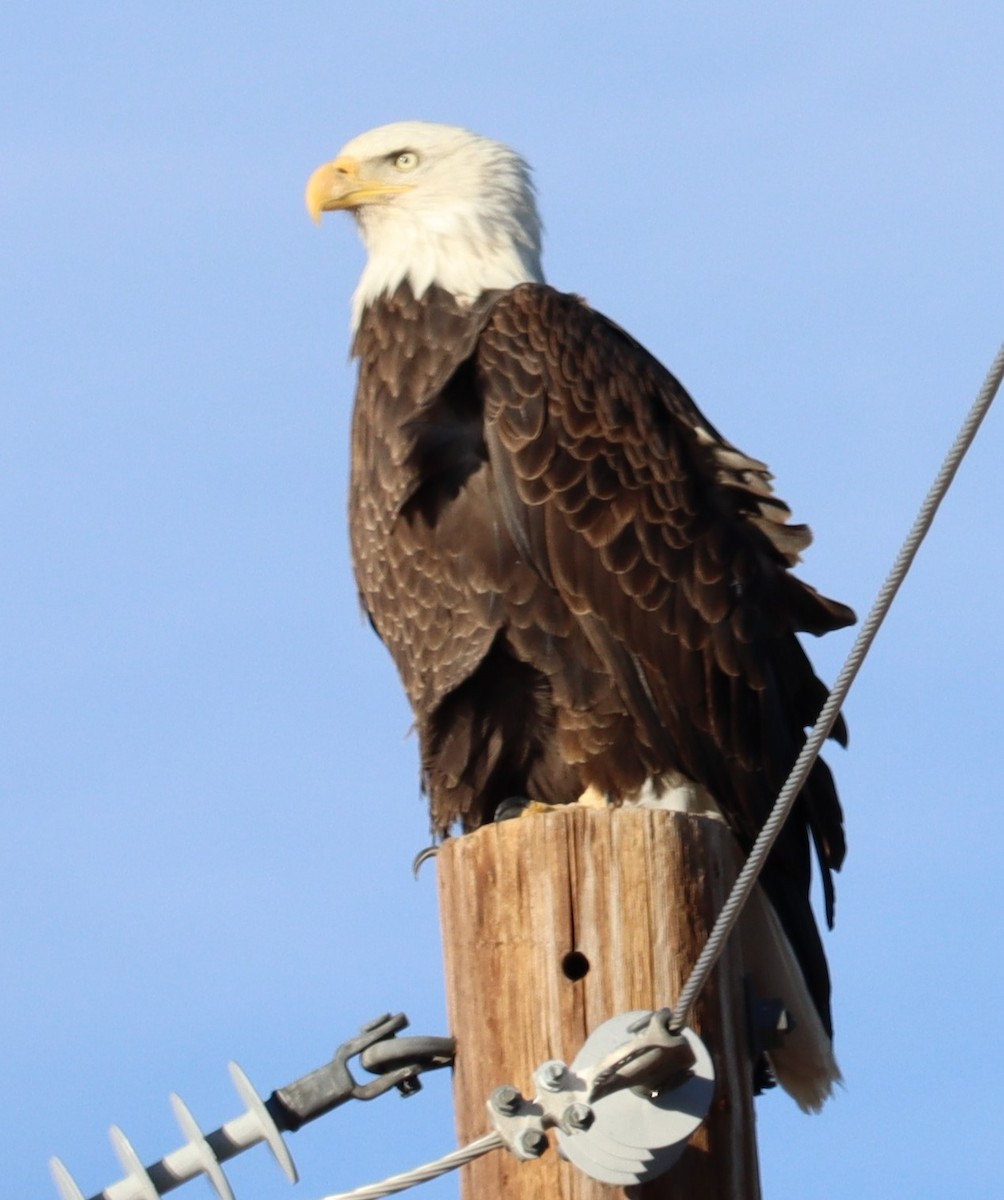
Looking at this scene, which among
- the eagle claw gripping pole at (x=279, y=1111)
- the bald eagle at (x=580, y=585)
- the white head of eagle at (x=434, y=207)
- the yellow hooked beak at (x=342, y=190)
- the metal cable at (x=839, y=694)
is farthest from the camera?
the yellow hooked beak at (x=342, y=190)

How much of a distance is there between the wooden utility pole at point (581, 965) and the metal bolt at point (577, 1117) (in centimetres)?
11

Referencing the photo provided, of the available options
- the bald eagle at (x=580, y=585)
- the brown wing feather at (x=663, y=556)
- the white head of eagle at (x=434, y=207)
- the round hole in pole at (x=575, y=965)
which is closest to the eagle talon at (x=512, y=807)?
the bald eagle at (x=580, y=585)

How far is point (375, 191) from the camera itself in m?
6.48

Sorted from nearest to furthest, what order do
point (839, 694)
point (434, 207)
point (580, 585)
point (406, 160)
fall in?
point (839, 694) → point (580, 585) → point (434, 207) → point (406, 160)

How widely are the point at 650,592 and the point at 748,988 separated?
1795 mm

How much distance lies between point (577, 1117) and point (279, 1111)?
586 mm

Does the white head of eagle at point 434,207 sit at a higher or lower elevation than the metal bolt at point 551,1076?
higher

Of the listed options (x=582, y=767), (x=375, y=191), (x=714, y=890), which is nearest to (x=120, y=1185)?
(x=714, y=890)

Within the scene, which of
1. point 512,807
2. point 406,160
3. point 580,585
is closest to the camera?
point 580,585

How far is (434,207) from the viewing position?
6355 mm

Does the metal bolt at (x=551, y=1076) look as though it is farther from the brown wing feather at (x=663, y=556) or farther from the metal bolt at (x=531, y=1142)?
the brown wing feather at (x=663, y=556)

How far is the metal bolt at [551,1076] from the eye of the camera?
10.9ft

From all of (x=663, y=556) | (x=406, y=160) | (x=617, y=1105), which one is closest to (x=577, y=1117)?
(x=617, y=1105)

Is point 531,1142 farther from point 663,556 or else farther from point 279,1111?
point 663,556
